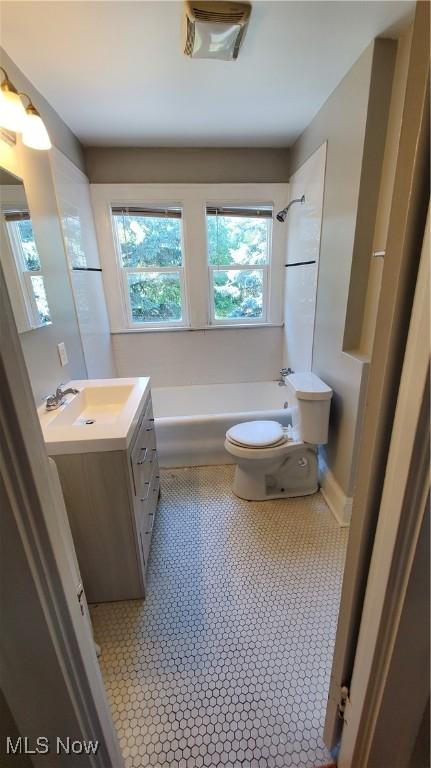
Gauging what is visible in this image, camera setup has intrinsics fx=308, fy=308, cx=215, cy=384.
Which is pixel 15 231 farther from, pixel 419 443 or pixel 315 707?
pixel 315 707

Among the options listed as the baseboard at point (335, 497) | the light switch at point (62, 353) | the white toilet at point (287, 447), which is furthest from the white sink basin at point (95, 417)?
the baseboard at point (335, 497)

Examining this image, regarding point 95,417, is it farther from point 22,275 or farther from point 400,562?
point 400,562

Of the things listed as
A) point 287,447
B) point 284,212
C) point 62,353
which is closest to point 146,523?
point 287,447

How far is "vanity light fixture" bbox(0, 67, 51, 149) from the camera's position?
1.19 m

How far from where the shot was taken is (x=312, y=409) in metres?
1.87

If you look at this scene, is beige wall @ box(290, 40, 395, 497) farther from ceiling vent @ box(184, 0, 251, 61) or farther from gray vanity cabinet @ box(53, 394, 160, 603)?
gray vanity cabinet @ box(53, 394, 160, 603)

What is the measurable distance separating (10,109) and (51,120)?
76 cm

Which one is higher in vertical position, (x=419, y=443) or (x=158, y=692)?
(x=419, y=443)

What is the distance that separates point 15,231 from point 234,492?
1882 mm

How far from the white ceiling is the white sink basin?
5.02ft

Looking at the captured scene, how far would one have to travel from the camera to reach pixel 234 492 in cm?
209

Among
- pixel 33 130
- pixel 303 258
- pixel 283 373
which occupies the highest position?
pixel 33 130

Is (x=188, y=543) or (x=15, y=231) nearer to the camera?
(x=15, y=231)

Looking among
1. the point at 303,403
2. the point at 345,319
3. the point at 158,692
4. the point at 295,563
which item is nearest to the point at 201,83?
the point at 345,319
